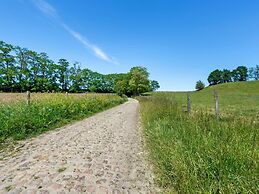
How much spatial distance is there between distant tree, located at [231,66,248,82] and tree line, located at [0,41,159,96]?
251ft

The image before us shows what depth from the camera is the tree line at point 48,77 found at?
61.3 m

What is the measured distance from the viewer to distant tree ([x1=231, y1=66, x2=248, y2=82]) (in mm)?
132250

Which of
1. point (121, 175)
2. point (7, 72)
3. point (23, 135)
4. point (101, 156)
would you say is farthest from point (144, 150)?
point (7, 72)

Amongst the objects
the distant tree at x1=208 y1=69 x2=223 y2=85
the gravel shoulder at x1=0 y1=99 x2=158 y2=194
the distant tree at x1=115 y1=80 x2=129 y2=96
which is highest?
the distant tree at x1=208 y1=69 x2=223 y2=85

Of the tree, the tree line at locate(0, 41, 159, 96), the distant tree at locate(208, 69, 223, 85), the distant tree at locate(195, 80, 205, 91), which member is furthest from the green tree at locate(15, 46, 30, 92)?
the distant tree at locate(208, 69, 223, 85)

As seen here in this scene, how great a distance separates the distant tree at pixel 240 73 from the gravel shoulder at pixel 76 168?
473 feet

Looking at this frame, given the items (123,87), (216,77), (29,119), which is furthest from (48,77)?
(216,77)

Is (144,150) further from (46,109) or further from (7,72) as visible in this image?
(7,72)

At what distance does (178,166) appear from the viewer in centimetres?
338

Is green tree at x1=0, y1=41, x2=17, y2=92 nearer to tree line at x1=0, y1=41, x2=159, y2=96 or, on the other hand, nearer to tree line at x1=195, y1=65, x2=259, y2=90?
tree line at x1=0, y1=41, x2=159, y2=96

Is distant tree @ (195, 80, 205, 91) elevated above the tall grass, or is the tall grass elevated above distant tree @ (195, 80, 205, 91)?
distant tree @ (195, 80, 205, 91)

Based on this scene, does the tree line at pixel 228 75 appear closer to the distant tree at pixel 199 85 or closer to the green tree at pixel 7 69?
the distant tree at pixel 199 85

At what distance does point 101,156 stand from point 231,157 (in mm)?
3521

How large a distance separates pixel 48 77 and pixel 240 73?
387 feet
